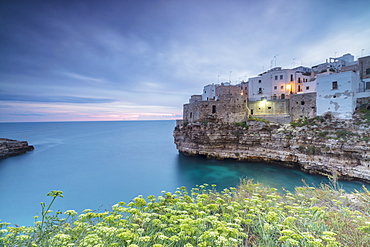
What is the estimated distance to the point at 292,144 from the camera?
60.0 ft

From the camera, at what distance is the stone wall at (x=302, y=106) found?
1978 centimetres

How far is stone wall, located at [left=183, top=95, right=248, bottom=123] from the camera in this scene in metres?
22.7

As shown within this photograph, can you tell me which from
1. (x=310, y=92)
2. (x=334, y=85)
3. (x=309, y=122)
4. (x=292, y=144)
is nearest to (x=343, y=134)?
(x=309, y=122)

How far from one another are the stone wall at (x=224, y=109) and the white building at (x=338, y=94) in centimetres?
847

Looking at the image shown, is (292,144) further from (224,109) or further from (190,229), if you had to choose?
(190,229)

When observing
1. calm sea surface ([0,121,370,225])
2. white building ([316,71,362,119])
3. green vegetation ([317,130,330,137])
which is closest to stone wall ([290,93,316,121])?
white building ([316,71,362,119])

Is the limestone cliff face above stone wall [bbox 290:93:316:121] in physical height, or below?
below

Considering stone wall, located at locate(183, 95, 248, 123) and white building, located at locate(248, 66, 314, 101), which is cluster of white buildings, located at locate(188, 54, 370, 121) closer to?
white building, located at locate(248, 66, 314, 101)

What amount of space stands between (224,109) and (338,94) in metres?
11.9

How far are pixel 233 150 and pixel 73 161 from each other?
23.7 metres

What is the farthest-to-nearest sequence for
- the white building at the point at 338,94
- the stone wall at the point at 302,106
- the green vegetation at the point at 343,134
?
the stone wall at the point at 302,106, the white building at the point at 338,94, the green vegetation at the point at 343,134

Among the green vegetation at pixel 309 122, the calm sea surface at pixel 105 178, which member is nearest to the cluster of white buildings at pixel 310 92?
the green vegetation at pixel 309 122

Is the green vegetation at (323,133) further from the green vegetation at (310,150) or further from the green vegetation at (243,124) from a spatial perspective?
the green vegetation at (243,124)

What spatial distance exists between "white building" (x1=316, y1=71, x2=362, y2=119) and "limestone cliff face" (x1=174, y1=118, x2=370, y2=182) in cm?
169
